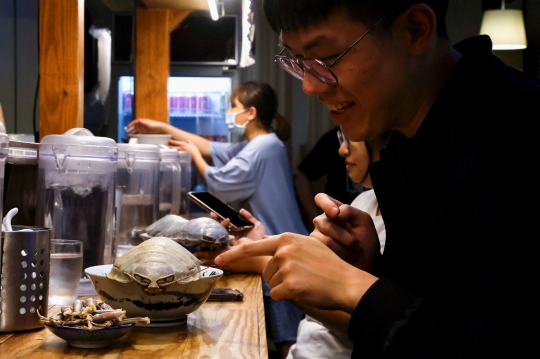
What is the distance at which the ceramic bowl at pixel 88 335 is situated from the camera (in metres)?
1.15

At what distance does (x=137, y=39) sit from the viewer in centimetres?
405

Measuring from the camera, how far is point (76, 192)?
1729 millimetres

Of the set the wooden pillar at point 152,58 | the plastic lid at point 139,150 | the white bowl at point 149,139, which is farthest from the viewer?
the wooden pillar at point 152,58

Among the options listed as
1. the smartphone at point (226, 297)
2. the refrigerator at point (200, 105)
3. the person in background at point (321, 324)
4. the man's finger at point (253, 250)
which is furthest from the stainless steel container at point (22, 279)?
the refrigerator at point (200, 105)

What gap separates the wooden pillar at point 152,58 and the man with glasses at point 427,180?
9.27 feet

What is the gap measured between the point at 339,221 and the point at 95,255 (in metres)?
0.65

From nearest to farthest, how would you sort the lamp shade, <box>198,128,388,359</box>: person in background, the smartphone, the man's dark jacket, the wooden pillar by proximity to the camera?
the man's dark jacket → the smartphone → <box>198,128,388,359</box>: person in background → the wooden pillar → the lamp shade

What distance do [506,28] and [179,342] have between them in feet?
15.2

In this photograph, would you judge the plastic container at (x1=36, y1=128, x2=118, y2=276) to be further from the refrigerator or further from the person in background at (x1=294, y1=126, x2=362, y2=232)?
the refrigerator

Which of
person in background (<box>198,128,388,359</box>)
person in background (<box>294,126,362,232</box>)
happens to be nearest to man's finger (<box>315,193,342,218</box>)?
person in background (<box>198,128,388,359</box>)

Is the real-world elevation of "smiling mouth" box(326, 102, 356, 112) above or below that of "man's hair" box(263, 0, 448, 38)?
below

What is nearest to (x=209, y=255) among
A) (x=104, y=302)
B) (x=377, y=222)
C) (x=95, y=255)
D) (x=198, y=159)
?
(x=95, y=255)

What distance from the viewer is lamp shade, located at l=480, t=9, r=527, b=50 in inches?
203

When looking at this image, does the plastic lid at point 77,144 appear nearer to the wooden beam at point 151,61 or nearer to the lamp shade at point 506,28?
the wooden beam at point 151,61
